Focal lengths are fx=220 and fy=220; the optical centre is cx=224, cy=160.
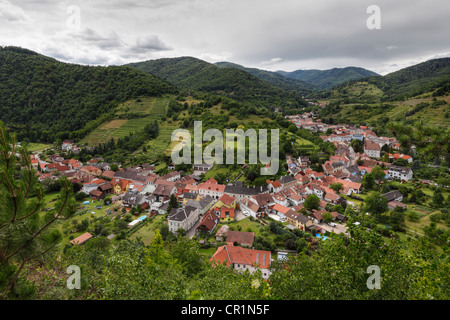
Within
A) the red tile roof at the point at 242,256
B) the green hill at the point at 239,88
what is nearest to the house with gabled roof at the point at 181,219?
the red tile roof at the point at 242,256

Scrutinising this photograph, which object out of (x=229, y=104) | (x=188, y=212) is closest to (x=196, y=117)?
(x=229, y=104)

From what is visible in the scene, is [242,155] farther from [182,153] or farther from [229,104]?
[229,104]

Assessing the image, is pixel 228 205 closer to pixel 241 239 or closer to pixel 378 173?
pixel 241 239

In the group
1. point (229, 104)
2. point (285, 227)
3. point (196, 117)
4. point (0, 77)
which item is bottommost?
point (285, 227)

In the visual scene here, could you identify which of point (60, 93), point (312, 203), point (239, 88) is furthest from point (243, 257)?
point (239, 88)

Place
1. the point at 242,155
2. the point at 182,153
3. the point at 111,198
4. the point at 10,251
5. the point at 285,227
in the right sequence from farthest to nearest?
the point at 182,153
the point at 242,155
the point at 111,198
the point at 285,227
the point at 10,251

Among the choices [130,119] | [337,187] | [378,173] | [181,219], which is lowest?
[181,219]

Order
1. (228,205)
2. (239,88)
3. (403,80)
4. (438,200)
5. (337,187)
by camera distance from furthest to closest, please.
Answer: (403,80) → (239,88) → (337,187) → (438,200) → (228,205)
